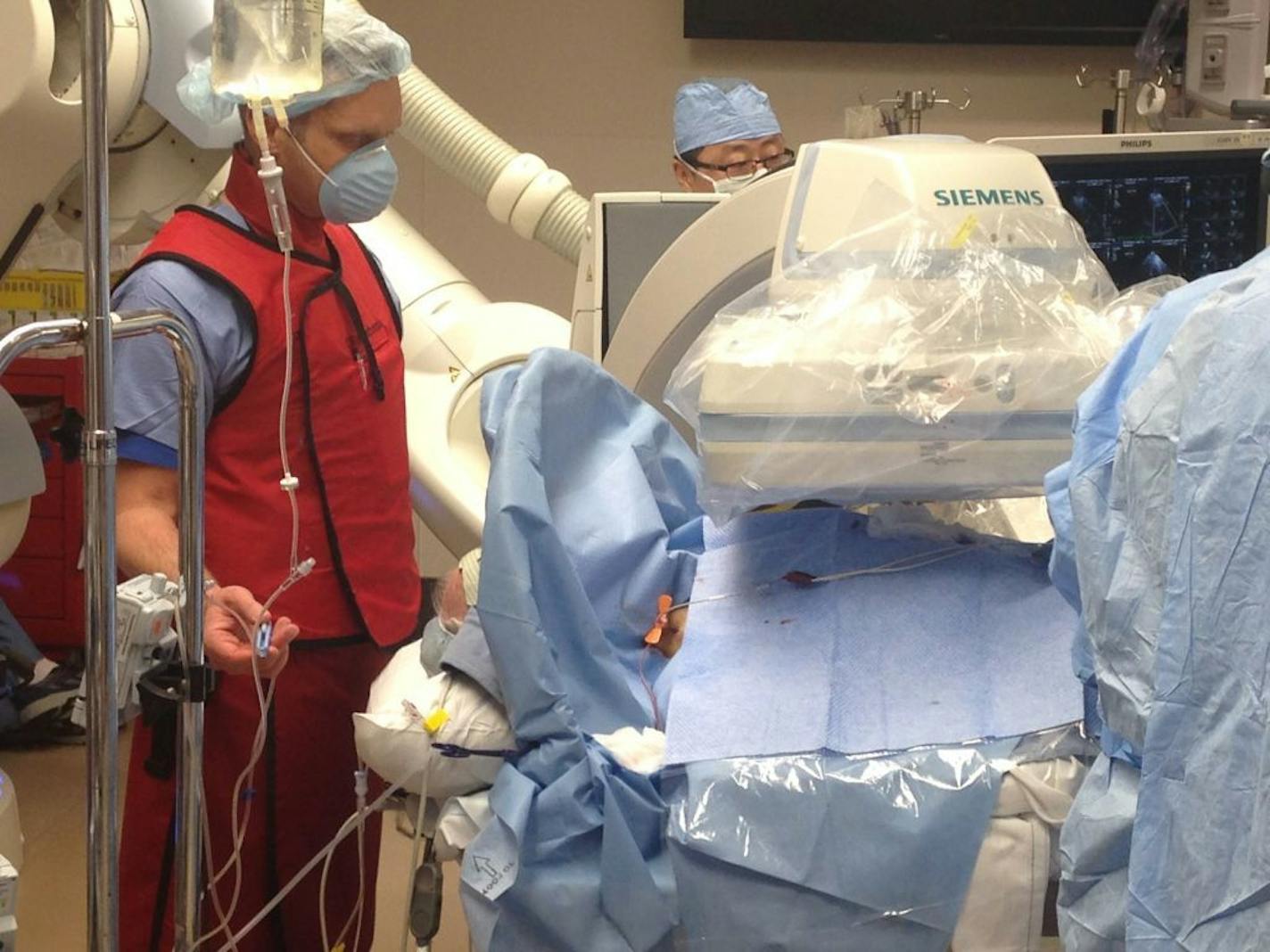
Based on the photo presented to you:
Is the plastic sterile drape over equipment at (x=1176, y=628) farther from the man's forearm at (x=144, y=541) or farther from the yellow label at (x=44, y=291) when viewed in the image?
the yellow label at (x=44, y=291)

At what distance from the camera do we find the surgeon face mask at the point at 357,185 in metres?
2.07

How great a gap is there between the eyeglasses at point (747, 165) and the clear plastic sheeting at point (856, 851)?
228 centimetres

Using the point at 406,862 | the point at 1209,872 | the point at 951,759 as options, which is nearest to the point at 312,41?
the point at 951,759

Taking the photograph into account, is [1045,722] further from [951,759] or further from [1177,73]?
[1177,73]

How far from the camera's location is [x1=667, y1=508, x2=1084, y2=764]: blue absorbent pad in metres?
1.55

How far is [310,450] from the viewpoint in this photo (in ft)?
6.69

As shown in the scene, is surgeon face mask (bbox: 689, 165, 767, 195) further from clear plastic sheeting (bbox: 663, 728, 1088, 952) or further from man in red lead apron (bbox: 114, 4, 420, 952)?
clear plastic sheeting (bbox: 663, 728, 1088, 952)

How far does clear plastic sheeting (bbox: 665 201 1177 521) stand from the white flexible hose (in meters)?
1.70

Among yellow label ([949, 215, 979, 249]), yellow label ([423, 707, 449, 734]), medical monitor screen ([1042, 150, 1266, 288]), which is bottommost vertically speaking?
→ yellow label ([423, 707, 449, 734])

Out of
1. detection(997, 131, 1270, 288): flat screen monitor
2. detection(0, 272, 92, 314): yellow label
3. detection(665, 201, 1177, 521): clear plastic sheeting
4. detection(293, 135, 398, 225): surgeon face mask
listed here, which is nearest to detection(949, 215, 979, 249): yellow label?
detection(665, 201, 1177, 521): clear plastic sheeting

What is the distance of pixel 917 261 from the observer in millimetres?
1749

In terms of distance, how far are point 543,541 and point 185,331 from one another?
41cm

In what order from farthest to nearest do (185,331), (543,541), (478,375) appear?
(478,375) → (543,541) → (185,331)

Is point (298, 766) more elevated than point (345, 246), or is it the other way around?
point (345, 246)
